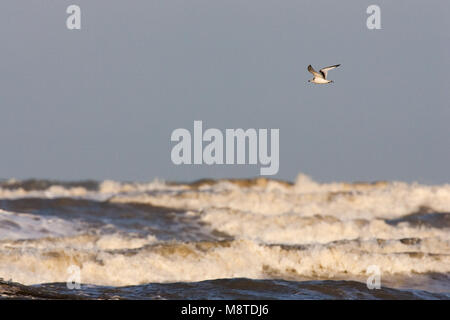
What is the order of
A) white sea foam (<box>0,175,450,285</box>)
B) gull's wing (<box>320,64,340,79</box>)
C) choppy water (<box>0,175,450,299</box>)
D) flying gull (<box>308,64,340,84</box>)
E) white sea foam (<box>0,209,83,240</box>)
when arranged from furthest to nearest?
white sea foam (<box>0,209,83,240</box>)
white sea foam (<box>0,175,450,285</box>)
gull's wing (<box>320,64,340,79</box>)
flying gull (<box>308,64,340,84</box>)
choppy water (<box>0,175,450,299</box>)

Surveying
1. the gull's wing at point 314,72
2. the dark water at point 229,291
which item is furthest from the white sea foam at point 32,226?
the gull's wing at point 314,72

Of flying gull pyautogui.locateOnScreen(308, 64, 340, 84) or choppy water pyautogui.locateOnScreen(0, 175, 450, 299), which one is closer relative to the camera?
choppy water pyautogui.locateOnScreen(0, 175, 450, 299)

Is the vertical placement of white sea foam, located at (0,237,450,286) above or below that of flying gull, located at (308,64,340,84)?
below

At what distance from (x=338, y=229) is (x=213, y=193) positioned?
306 inches

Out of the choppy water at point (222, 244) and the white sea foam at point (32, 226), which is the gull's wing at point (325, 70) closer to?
the choppy water at point (222, 244)

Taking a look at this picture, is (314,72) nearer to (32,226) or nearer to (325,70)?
(325,70)

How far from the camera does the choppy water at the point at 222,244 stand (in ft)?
49.4

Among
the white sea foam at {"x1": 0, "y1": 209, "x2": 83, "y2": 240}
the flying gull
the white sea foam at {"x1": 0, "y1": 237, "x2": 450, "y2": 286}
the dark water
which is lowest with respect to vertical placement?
the dark water

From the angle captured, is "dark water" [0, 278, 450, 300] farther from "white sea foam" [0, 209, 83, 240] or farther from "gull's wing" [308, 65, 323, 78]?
"white sea foam" [0, 209, 83, 240]

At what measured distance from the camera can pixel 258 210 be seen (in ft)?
104

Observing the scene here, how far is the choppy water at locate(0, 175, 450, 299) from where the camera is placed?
593 inches

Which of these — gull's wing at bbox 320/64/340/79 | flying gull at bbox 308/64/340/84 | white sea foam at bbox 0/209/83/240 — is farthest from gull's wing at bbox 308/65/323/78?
white sea foam at bbox 0/209/83/240

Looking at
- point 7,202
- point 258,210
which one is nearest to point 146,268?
point 7,202
